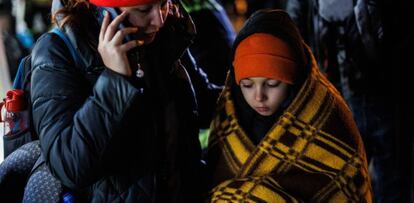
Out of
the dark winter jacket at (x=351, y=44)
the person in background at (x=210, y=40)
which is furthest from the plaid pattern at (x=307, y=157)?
the person in background at (x=210, y=40)

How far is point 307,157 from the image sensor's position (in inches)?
101

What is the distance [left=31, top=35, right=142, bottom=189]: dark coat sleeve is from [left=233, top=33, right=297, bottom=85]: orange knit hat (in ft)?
2.81

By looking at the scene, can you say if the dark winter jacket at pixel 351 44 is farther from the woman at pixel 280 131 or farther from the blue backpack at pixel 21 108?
the blue backpack at pixel 21 108

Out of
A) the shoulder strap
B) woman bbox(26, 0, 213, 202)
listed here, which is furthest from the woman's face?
the shoulder strap

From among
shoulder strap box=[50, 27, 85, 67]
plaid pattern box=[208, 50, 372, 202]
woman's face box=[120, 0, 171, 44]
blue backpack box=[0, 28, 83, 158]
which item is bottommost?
plaid pattern box=[208, 50, 372, 202]

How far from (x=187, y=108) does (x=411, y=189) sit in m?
2.36

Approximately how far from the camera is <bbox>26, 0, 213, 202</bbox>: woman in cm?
197

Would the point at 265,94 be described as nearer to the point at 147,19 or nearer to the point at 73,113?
the point at 147,19

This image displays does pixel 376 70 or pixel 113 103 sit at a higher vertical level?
pixel 113 103

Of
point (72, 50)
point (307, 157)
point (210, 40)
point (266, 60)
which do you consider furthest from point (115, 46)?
point (210, 40)

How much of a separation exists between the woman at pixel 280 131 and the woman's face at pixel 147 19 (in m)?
0.67

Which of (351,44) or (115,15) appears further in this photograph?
(351,44)

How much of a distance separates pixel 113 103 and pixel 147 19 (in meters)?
0.35

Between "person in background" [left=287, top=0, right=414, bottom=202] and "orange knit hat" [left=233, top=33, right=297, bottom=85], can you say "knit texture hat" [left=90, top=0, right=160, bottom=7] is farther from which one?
"person in background" [left=287, top=0, right=414, bottom=202]
